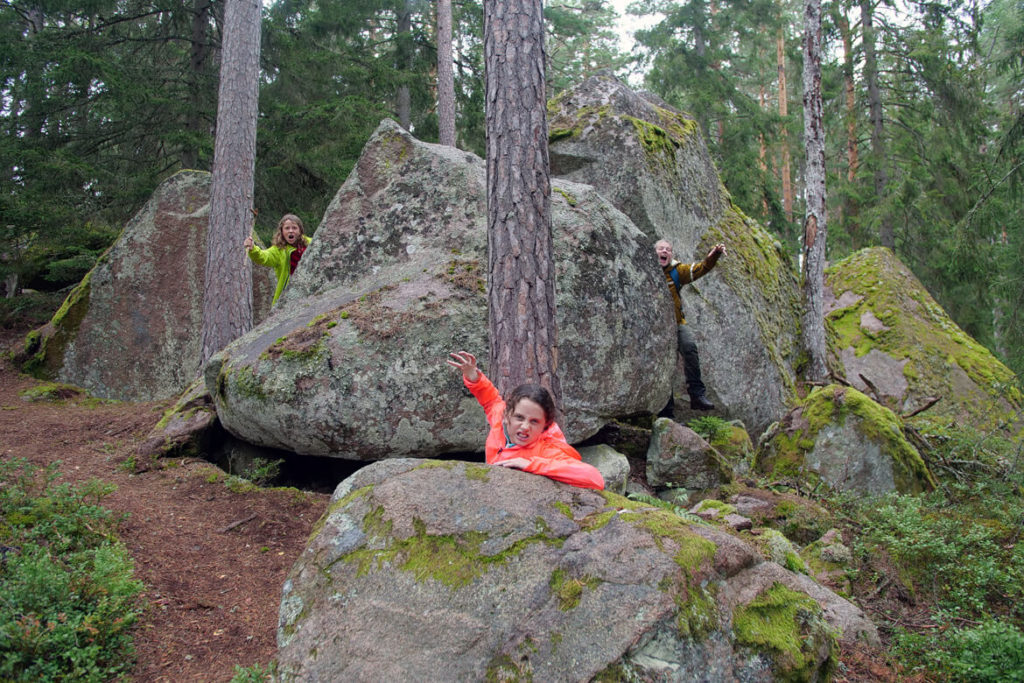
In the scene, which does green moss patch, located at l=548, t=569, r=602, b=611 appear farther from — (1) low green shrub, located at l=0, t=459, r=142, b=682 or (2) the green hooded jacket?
(2) the green hooded jacket

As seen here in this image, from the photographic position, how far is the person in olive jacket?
8438 mm

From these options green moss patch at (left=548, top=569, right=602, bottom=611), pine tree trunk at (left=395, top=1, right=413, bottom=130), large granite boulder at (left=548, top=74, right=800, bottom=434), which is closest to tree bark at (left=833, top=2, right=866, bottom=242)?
large granite boulder at (left=548, top=74, right=800, bottom=434)

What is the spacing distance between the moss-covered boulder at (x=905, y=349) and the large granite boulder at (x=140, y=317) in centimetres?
1132

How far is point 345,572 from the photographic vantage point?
10.3 ft

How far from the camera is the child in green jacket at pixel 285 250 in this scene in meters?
8.03

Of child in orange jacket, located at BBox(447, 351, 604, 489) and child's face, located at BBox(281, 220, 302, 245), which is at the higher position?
child's face, located at BBox(281, 220, 302, 245)

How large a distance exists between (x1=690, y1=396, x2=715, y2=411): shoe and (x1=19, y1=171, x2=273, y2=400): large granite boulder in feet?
22.4

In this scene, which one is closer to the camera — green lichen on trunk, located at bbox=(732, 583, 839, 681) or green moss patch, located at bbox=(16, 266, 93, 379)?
green lichen on trunk, located at bbox=(732, 583, 839, 681)

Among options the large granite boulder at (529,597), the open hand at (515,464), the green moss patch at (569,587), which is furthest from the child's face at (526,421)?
the green moss patch at (569,587)

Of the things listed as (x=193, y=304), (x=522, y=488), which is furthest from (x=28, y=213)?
(x=522, y=488)

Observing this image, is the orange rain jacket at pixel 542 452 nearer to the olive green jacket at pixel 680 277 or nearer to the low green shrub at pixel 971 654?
the low green shrub at pixel 971 654

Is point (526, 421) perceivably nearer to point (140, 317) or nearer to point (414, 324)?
point (414, 324)

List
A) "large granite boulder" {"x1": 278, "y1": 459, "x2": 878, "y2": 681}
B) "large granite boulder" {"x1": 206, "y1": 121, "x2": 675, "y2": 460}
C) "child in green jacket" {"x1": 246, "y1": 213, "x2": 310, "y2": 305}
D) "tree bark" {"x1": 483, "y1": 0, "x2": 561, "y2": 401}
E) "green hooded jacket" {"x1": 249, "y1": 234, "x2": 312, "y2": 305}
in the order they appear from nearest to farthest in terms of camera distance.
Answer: "large granite boulder" {"x1": 278, "y1": 459, "x2": 878, "y2": 681}, "tree bark" {"x1": 483, "y1": 0, "x2": 561, "y2": 401}, "large granite boulder" {"x1": 206, "y1": 121, "x2": 675, "y2": 460}, "green hooded jacket" {"x1": 249, "y1": 234, "x2": 312, "y2": 305}, "child in green jacket" {"x1": 246, "y1": 213, "x2": 310, "y2": 305}

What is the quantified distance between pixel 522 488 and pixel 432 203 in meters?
5.01
